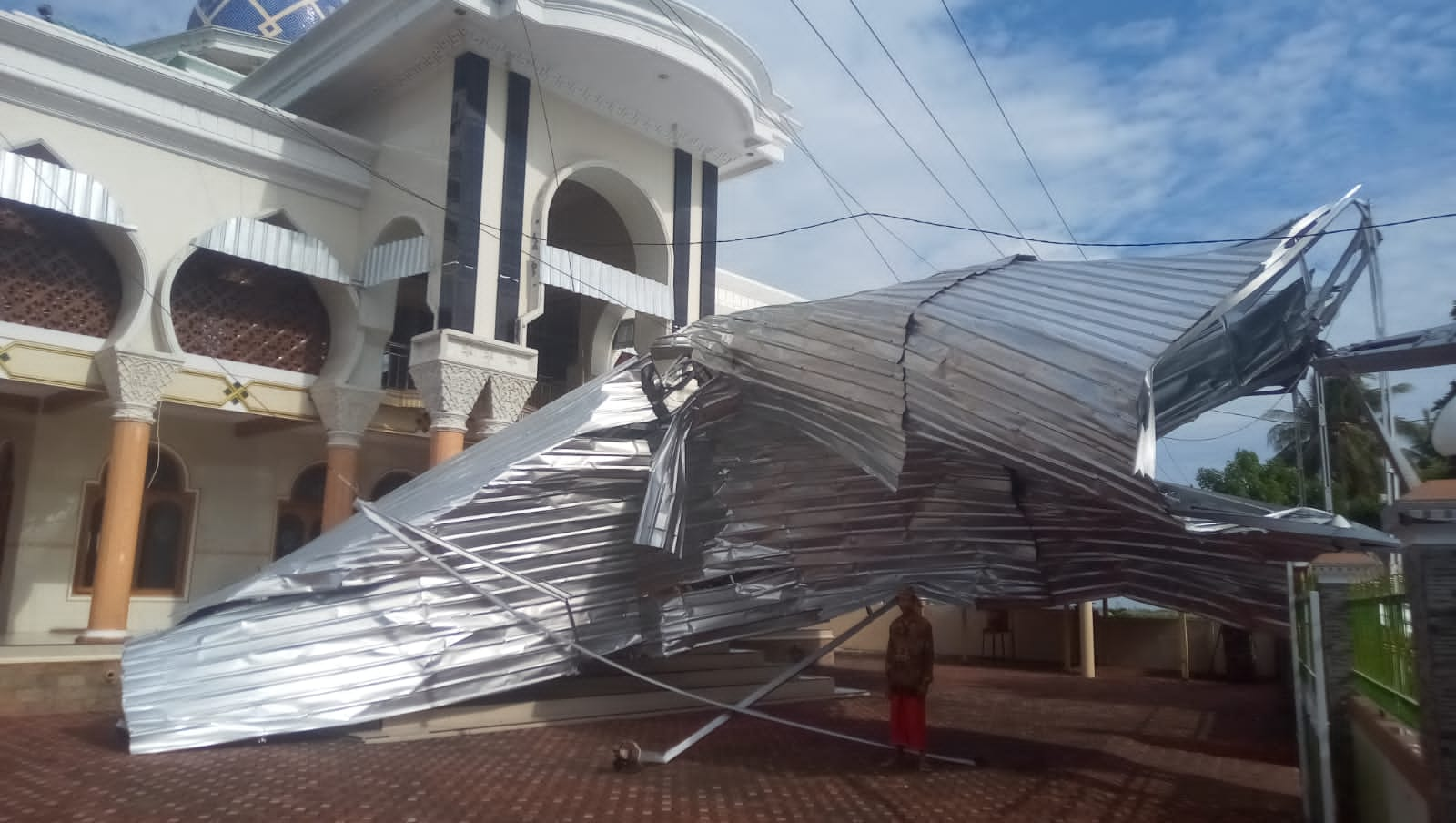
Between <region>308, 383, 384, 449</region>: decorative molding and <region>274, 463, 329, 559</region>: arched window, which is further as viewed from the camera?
<region>274, 463, 329, 559</region>: arched window

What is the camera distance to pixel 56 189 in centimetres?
1069

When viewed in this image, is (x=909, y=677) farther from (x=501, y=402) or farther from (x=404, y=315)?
(x=404, y=315)

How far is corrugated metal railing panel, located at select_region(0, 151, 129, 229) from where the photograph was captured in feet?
34.1

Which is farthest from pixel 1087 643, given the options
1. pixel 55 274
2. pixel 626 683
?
pixel 55 274

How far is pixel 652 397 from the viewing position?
27.0ft

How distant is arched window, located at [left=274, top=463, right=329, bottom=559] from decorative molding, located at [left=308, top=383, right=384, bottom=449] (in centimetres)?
144

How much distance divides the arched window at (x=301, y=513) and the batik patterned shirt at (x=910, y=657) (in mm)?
10038

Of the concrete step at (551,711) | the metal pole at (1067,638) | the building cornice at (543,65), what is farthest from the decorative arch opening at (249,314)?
the metal pole at (1067,638)

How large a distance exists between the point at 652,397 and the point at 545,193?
6404 mm

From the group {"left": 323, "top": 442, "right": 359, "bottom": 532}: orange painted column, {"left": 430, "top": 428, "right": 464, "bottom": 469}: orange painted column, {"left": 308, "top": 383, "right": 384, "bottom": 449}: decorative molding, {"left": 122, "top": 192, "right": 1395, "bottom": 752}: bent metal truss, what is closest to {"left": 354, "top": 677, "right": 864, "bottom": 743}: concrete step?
{"left": 122, "top": 192, "right": 1395, "bottom": 752}: bent metal truss

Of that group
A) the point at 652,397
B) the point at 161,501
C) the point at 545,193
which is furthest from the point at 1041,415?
the point at 161,501

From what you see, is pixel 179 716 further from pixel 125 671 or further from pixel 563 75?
pixel 563 75

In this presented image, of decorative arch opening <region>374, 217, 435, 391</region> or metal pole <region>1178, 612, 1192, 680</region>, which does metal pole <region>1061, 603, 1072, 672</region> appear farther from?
decorative arch opening <region>374, 217, 435, 391</region>

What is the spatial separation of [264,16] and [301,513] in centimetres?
1061
